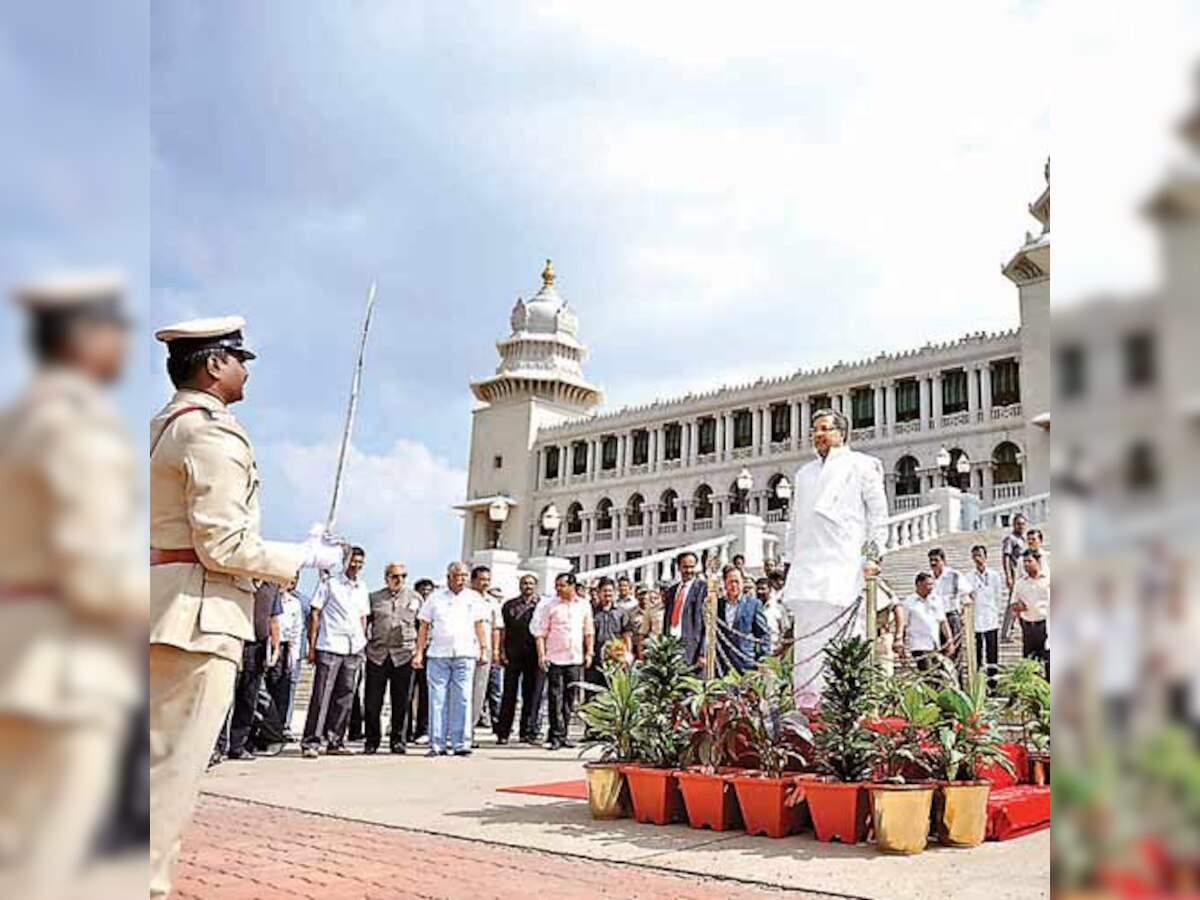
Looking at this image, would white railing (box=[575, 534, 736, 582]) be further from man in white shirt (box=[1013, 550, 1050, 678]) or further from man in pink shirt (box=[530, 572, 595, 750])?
man in white shirt (box=[1013, 550, 1050, 678])

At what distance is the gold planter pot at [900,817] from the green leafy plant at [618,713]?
3.27ft

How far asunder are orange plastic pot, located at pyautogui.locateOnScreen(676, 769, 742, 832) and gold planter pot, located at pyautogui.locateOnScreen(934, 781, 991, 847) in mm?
651

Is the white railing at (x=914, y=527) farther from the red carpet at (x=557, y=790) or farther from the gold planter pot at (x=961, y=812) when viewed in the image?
the gold planter pot at (x=961, y=812)

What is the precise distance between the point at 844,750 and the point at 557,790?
5.63 ft

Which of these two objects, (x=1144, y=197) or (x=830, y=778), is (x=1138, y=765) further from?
(x=830, y=778)

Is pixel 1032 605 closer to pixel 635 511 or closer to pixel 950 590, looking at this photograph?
pixel 950 590

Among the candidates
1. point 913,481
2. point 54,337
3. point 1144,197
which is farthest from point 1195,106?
point 913,481

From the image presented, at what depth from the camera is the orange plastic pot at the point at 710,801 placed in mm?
3705

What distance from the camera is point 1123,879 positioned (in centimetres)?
42

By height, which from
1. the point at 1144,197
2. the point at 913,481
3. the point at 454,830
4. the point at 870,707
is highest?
the point at 913,481

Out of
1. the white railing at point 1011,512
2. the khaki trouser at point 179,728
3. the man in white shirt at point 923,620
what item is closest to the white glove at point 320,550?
the khaki trouser at point 179,728

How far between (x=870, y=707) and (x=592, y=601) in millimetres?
5994

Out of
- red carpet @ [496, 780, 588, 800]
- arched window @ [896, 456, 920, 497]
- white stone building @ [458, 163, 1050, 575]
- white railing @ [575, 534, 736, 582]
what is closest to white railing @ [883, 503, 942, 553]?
white railing @ [575, 534, 736, 582]

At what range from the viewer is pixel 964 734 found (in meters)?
3.54
